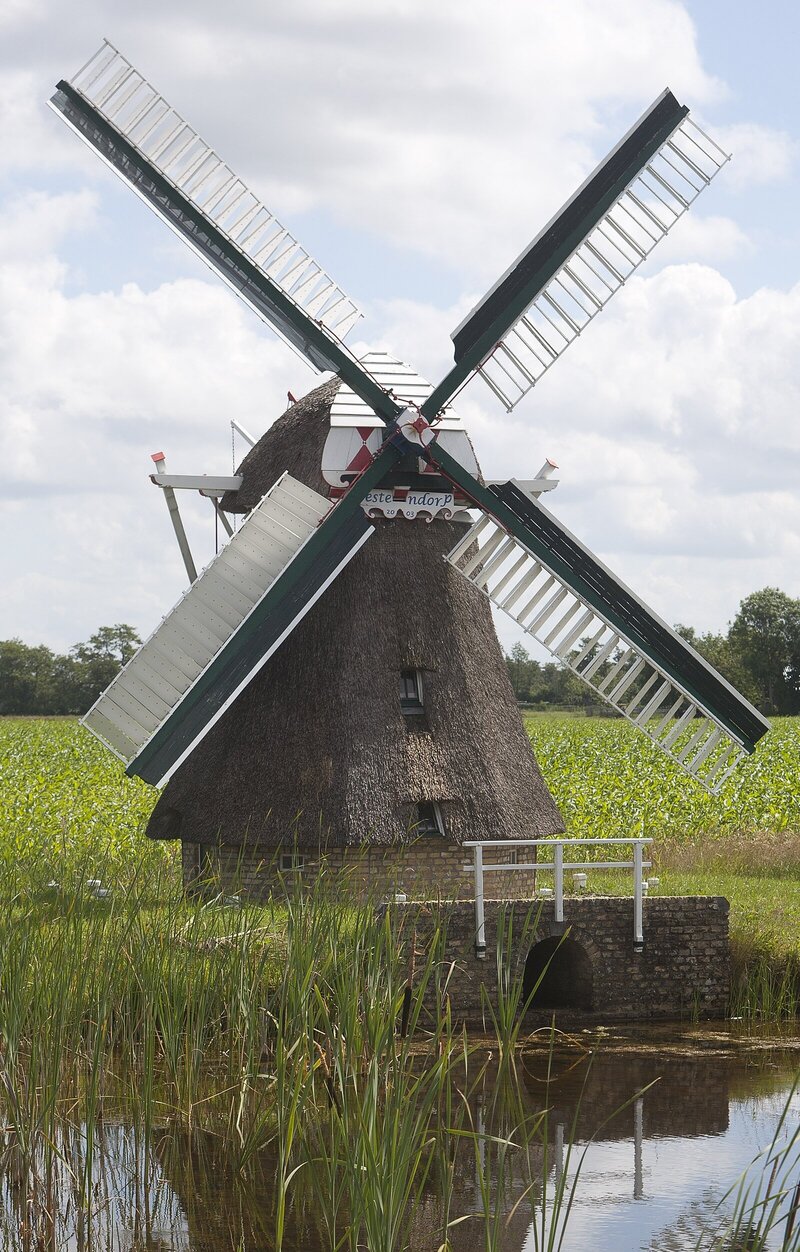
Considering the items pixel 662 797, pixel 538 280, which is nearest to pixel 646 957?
pixel 538 280

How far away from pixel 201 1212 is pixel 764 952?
6937 millimetres

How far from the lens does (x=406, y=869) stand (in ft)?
44.0

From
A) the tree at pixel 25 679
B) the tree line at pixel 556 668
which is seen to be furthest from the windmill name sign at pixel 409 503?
the tree at pixel 25 679

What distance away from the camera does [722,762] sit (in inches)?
550

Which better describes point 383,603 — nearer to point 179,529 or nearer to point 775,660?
point 179,529

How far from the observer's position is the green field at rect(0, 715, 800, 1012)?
12.9 m

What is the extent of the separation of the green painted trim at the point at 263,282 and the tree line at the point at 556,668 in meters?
40.6

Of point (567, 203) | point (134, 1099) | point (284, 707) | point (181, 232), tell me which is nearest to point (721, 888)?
point (284, 707)

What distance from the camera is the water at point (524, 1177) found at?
696 centimetres

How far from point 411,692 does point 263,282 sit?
3.88 meters

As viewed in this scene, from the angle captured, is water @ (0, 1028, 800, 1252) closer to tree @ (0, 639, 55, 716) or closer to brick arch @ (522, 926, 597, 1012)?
brick arch @ (522, 926, 597, 1012)

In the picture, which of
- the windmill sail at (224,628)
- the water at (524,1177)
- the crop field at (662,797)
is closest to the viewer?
the water at (524,1177)

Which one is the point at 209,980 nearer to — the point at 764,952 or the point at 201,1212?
the point at 201,1212

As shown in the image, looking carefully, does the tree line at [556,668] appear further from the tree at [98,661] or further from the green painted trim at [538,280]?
the green painted trim at [538,280]
